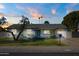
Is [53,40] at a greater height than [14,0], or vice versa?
[14,0]

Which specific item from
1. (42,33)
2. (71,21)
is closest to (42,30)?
(42,33)

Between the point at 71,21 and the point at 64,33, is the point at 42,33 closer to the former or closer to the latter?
the point at 64,33

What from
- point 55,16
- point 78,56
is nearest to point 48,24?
point 55,16

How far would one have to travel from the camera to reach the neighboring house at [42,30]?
25.8ft

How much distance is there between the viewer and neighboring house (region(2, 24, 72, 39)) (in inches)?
309

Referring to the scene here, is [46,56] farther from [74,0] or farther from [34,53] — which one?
[74,0]

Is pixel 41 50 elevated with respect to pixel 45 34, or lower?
lower

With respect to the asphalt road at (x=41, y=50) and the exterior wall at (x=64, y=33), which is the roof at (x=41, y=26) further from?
the asphalt road at (x=41, y=50)

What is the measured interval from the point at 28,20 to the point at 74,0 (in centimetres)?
73

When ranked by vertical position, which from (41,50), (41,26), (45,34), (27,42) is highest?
(41,26)

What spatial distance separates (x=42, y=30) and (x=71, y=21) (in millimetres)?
448

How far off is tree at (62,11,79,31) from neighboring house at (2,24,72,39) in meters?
0.06

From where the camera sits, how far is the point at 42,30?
25.9 ft

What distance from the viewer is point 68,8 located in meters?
7.80
